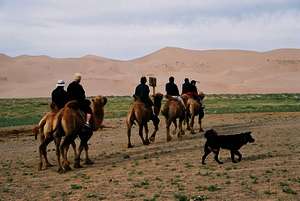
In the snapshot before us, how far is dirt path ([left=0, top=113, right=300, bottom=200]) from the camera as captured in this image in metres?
11.6

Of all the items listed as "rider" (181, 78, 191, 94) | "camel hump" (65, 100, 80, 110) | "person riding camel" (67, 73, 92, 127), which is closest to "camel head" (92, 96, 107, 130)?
"person riding camel" (67, 73, 92, 127)

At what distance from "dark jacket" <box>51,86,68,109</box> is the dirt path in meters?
1.82

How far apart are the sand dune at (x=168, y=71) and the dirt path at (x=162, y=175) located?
91590 millimetres

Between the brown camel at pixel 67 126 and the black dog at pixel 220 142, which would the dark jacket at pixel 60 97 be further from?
the black dog at pixel 220 142

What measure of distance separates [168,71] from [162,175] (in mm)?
137047

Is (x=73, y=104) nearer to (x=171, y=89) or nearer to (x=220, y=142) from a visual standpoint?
(x=220, y=142)

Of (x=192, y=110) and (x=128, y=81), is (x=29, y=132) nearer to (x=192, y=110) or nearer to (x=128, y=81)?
(x=192, y=110)

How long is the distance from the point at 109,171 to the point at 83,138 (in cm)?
184

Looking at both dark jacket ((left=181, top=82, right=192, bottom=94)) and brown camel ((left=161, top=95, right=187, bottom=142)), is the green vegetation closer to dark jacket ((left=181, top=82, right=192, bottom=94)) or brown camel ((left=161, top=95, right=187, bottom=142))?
dark jacket ((left=181, top=82, right=192, bottom=94))

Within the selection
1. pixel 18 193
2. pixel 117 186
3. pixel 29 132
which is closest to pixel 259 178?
pixel 117 186

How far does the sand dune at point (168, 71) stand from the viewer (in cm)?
11894

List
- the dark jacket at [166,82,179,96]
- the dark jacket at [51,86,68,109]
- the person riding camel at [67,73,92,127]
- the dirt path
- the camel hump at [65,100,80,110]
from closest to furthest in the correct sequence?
the dirt path, the camel hump at [65,100,80,110], the person riding camel at [67,73,92,127], the dark jacket at [51,86,68,109], the dark jacket at [166,82,179,96]

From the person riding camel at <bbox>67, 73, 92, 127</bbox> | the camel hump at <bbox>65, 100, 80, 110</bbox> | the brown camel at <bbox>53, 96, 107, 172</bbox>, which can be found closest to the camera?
the brown camel at <bbox>53, 96, 107, 172</bbox>

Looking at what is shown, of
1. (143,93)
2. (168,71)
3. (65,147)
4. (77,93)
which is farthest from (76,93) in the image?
(168,71)
